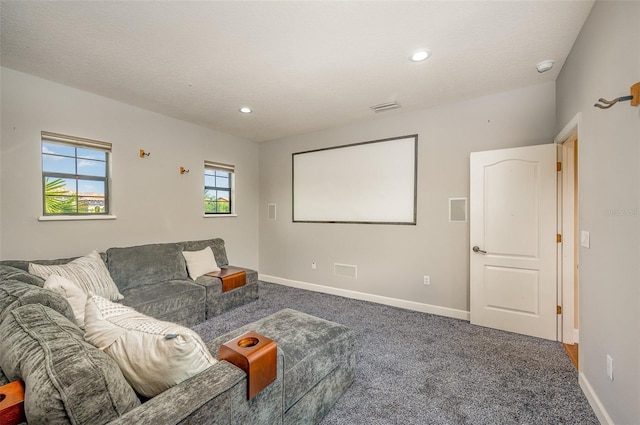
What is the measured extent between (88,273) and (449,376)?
341 centimetres

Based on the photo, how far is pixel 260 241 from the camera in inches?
215

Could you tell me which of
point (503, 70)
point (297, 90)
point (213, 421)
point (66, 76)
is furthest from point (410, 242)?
point (66, 76)

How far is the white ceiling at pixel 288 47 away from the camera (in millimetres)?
1954

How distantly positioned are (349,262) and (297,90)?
2583mm

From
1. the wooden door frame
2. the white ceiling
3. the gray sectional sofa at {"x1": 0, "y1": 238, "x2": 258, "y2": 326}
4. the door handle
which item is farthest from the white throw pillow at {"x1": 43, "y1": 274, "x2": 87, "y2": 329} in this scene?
the wooden door frame

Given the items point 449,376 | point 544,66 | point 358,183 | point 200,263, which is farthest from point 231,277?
point 544,66

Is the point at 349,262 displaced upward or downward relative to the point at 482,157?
downward

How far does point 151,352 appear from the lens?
1065mm

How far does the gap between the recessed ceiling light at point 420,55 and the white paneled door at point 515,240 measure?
1350 mm

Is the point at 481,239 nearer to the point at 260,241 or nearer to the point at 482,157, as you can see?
the point at 482,157

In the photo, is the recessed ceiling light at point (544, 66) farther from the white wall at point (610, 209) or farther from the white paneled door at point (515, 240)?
the white paneled door at point (515, 240)

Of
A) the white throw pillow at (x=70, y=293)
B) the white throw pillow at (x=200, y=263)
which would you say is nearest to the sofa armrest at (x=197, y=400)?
the white throw pillow at (x=70, y=293)

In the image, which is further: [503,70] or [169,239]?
[169,239]

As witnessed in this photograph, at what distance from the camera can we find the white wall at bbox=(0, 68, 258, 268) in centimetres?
278
